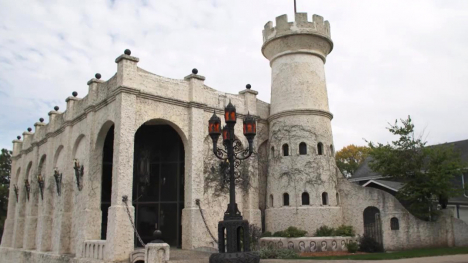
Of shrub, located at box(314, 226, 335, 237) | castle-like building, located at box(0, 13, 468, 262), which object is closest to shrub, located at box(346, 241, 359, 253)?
shrub, located at box(314, 226, 335, 237)

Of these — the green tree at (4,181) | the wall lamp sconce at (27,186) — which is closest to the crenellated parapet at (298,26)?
the wall lamp sconce at (27,186)

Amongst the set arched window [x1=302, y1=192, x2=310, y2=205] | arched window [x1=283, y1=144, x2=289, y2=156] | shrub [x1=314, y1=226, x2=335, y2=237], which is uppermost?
arched window [x1=283, y1=144, x2=289, y2=156]

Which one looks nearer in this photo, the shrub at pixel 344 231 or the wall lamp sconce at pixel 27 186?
the shrub at pixel 344 231

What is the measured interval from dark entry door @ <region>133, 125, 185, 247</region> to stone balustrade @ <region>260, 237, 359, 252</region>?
4.64 metres

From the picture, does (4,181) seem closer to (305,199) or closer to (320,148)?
(305,199)

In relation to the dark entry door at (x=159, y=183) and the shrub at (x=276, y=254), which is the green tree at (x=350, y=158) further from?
the shrub at (x=276, y=254)

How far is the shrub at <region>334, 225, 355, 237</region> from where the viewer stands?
2031cm

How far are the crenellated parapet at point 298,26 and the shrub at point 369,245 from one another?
1053 cm

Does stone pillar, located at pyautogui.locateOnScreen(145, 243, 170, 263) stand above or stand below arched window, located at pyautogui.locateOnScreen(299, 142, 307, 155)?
→ below

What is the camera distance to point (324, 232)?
66.2ft

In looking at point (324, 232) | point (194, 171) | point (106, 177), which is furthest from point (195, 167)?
point (324, 232)

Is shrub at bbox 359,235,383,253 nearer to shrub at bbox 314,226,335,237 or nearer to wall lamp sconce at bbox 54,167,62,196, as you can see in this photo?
shrub at bbox 314,226,335,237

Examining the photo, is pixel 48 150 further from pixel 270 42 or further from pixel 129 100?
pixel 270 42

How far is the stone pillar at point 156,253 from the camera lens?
46.8ft
